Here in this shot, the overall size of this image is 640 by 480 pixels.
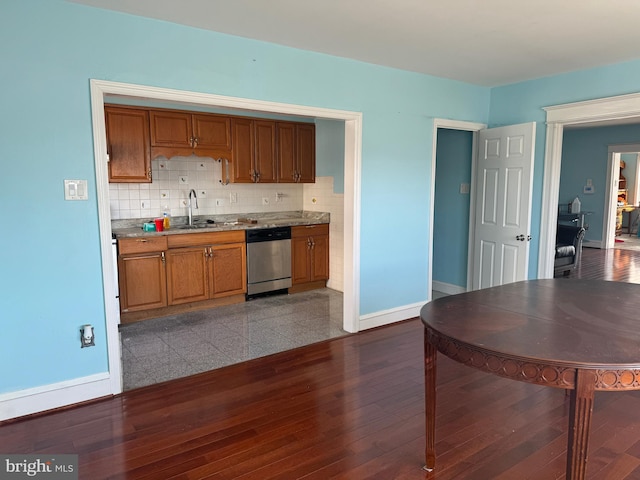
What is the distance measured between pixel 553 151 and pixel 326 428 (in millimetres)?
3544

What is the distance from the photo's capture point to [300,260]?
5.60 metres

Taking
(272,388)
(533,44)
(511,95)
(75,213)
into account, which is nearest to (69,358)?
(75,213)

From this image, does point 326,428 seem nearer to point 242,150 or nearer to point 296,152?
point 242,150

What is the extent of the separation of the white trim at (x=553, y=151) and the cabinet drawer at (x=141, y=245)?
154 inches

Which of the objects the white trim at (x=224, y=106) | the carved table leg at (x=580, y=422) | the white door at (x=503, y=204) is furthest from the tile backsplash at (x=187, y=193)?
the carved table leg at (x=580, y=422)

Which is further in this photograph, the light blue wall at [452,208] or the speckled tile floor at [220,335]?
the light blue wall at [452,208]

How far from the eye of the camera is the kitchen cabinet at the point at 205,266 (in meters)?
4.61

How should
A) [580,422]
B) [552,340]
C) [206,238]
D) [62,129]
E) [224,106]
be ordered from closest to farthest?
[580,422] → [552,340] → [62,129] → [224,106] → [206,238]

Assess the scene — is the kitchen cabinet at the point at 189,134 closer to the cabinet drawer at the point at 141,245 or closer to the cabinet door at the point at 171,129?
the cabinet door at the point at 171,129

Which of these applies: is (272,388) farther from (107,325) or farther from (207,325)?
(207,325)

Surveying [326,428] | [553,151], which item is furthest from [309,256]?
[326,428]

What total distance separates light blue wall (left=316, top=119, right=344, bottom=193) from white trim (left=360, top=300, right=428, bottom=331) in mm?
1820

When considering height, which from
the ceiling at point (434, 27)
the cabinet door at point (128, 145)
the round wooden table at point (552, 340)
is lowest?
the round wooden table at point (552, 340)

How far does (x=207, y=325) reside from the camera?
4355mm
